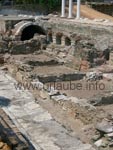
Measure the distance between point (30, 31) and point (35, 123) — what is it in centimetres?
1745

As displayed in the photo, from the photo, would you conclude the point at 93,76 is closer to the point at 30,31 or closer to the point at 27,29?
the point at 27,29

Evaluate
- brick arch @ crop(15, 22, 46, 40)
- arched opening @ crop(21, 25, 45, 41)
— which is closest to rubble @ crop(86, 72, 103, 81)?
brick arch @ crop(15, 22, 46, 40)

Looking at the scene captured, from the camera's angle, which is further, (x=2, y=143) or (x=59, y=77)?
(x=59, y=77)

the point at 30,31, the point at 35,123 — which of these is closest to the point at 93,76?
the point at 35,123

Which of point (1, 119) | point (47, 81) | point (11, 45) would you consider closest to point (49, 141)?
point (1, 119)

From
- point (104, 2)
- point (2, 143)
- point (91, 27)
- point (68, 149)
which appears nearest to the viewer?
point (2, 143)

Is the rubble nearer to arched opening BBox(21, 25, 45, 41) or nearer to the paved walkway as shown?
the paved walkway

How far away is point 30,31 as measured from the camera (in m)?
28.5

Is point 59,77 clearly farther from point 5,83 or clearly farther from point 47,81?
point 5,83

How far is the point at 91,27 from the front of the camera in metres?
23.5

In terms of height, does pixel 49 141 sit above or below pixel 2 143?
below

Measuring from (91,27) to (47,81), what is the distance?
821cm

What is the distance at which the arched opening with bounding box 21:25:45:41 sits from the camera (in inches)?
1096

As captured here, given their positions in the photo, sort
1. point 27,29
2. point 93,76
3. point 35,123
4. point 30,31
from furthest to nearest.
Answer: point 30,31
point 27,29
point 93,76
point 35,123
